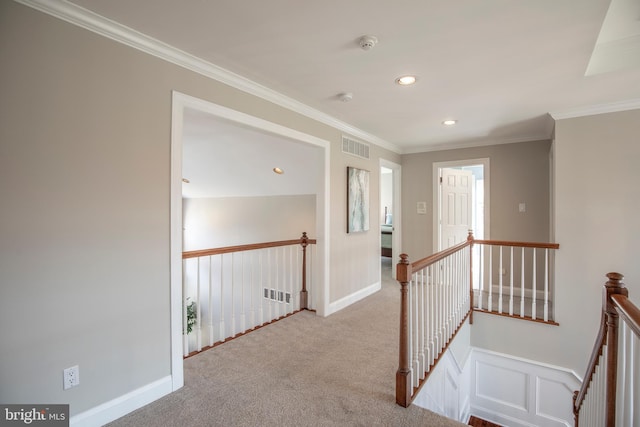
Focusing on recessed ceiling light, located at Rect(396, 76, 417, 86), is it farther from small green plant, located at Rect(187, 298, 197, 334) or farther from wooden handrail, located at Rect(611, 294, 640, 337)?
small green plant, located at Rect(187, 298, 197, 334)

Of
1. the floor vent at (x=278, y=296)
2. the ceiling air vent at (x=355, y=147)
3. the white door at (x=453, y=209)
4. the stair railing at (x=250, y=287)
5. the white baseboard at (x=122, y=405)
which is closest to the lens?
the white baseboard at (x=122, y=405)

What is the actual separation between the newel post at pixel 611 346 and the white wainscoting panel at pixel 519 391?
257 cm

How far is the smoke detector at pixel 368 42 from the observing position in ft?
6.29

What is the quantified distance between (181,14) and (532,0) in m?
1.92

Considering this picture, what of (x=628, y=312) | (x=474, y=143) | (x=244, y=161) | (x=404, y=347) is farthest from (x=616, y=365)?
(x=244, y=161)

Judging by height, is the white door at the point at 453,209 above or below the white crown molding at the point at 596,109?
below

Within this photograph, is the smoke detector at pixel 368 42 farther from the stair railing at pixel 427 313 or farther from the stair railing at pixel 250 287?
the stair railing at pixel 250 287

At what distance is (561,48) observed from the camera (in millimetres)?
2055

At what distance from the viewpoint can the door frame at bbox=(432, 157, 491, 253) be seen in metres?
4.74

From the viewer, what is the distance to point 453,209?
5.12m

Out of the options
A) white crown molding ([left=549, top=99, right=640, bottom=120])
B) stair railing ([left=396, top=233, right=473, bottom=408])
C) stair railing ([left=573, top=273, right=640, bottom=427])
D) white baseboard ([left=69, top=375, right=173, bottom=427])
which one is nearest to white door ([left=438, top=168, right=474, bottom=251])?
stair railing ([left=396, top=233, right=473, bottom=408])

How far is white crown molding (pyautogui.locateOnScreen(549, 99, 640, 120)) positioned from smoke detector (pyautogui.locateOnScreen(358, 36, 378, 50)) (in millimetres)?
2674

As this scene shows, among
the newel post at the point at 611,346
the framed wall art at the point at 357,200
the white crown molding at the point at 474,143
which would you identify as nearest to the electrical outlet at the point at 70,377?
the newel post at the point at 611,346

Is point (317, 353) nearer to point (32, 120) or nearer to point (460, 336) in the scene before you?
point (460, 336)
